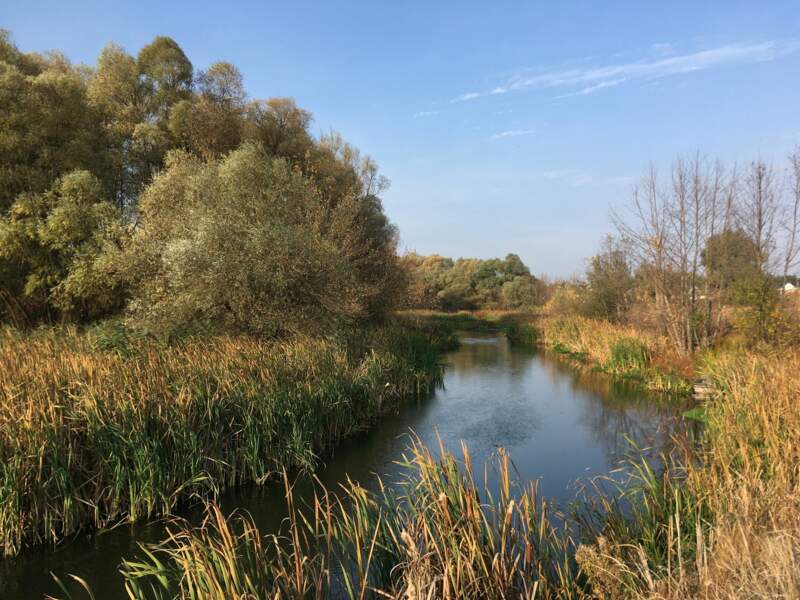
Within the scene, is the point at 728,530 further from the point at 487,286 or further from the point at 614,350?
the point at 487,286

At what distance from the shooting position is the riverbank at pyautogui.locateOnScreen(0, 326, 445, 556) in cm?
611

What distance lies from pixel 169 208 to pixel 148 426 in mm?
10576

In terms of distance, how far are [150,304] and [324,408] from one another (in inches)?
274

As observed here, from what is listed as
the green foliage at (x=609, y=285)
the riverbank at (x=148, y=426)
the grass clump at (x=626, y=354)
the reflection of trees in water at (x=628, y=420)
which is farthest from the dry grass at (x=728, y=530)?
the green foliage at (x=609, y=285)

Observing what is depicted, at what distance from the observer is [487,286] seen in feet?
190

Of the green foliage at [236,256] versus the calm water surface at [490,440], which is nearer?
the calm water surface at [490,440]

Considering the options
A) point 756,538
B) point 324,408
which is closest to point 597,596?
point 756,538

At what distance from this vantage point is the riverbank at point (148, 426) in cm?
611

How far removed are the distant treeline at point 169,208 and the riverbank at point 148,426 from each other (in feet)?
7.36

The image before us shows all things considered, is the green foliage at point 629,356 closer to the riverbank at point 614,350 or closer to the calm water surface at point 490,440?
the riverbank at point 614,350

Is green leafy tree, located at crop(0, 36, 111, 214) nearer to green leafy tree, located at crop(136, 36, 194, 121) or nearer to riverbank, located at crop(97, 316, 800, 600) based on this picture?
green leafy tree, located at crop(136, 36, 194, 121)

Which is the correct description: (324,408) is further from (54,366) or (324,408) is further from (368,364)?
(54,366)

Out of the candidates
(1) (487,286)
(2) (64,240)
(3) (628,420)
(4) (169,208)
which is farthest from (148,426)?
(1) (487,286)

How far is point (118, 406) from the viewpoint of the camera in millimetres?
7035
